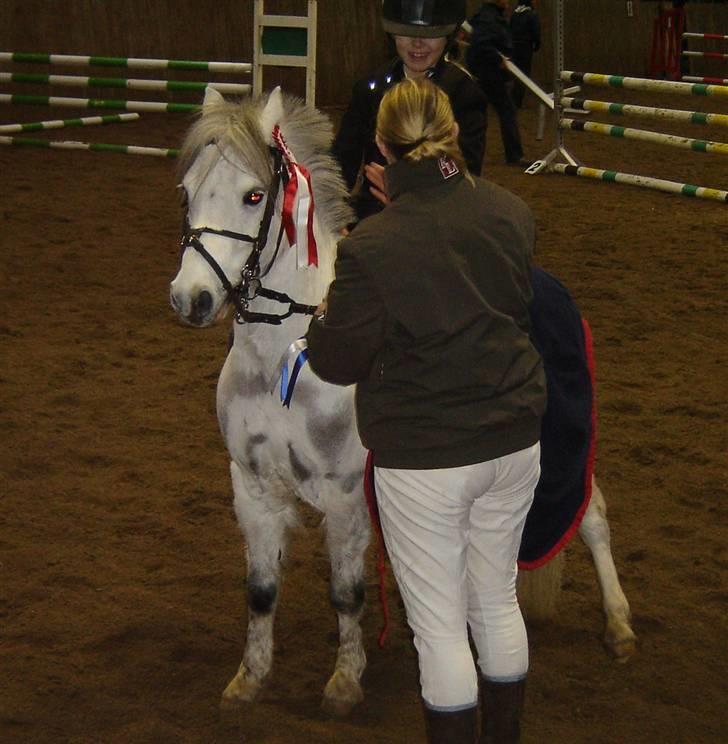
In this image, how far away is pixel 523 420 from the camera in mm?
2494

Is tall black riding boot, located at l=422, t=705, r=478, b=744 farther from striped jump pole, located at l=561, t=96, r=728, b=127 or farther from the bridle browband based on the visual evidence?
striped jump pole, located at l=561, t=96, r=728, b=127

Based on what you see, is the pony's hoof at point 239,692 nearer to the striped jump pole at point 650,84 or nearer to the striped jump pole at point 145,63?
the striped jump pole at point 650,84

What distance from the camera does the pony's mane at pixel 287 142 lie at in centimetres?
285

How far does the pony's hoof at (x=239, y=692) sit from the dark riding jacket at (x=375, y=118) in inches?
60.5

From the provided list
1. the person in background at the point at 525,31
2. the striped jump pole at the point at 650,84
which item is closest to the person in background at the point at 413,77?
the striped jump pole at the point at 650,84

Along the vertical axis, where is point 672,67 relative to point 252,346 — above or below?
above

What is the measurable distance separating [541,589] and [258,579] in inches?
36.3

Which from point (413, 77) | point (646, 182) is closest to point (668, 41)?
point (646, 182)

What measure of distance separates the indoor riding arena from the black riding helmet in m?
1.43

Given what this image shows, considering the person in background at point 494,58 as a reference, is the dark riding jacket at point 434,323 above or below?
below

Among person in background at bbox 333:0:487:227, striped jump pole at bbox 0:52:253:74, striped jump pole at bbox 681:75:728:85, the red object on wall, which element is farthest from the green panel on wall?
the red object on wall

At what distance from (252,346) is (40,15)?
11210 mm

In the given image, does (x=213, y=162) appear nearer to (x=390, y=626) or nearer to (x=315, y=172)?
(x=315, y=172)

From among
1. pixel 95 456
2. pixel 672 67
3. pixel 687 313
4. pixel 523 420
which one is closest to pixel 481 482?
pixel 523 420
